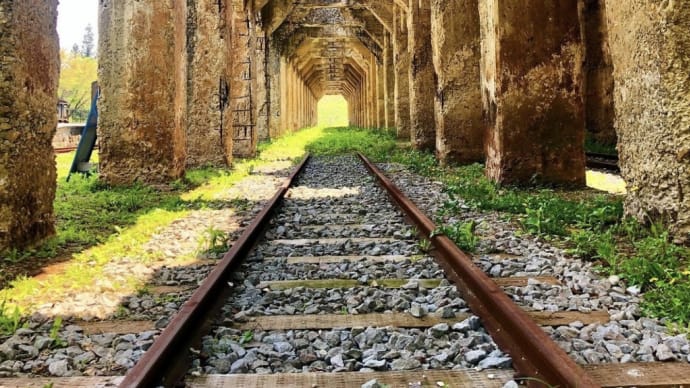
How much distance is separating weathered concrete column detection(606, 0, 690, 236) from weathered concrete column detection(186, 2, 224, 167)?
7.91 metres

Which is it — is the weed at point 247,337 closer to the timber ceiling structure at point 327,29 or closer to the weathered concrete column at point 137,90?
the weathered concrete column at point 137,90

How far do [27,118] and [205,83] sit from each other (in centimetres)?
710

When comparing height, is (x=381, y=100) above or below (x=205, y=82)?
above

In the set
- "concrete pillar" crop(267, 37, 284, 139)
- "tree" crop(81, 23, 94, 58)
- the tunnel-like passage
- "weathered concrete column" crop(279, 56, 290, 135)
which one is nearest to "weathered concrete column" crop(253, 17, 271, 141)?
"concrete pillar" crop(267, 37, 284, 139)

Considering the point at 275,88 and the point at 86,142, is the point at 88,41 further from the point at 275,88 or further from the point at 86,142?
the point at 86,142

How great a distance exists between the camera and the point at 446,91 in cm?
1050

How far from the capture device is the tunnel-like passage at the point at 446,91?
4145 mm

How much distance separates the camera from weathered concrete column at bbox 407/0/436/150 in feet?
45.4

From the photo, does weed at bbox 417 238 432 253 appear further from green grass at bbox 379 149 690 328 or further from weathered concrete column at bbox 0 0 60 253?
weathered concrete column at bbox 0 0 60 253

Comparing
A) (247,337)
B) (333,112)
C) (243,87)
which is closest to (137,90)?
(247,337)

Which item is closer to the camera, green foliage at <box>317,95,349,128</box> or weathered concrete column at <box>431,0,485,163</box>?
weathered concrete column at <box>431,0,485,163</box>

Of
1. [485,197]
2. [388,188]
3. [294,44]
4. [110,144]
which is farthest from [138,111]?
[294,44]

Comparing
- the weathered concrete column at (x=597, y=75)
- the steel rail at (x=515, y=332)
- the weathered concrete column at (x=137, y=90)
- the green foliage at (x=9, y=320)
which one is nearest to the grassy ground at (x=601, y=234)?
the steel rail at (x=515, y=332)

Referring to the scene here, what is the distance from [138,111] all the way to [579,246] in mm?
5815
